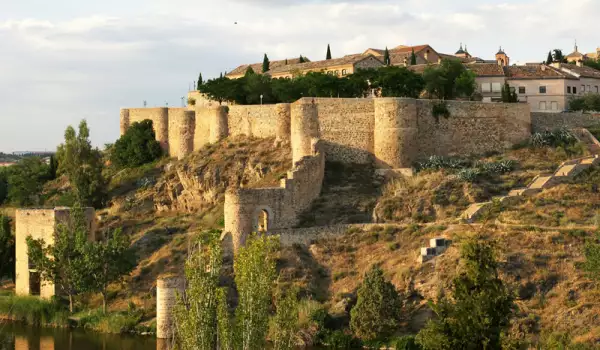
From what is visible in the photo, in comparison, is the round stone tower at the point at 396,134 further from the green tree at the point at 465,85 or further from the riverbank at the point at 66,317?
the riverbank at the point at 66,317

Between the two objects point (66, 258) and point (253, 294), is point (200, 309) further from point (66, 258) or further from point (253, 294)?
point (66, 258)

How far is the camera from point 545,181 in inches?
1812

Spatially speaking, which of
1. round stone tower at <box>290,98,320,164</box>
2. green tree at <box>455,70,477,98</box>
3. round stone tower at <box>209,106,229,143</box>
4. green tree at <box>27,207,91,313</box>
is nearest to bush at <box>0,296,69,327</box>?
green tree at <box>27,207,91,313</box>

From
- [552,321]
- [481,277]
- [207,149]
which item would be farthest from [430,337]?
[207,149]

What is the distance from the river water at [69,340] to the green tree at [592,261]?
15167 millimetres

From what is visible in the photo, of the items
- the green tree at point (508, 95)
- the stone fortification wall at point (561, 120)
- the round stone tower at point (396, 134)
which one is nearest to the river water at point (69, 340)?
the round stone tower at point (396, 134)

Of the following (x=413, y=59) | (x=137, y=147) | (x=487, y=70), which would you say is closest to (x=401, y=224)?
(x=487, y=70)

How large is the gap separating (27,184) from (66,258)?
1759 centimetres

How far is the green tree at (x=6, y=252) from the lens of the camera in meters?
50.7

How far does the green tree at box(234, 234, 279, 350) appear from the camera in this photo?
98.1 feet

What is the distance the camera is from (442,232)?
42.8 metres

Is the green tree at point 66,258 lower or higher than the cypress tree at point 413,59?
lower

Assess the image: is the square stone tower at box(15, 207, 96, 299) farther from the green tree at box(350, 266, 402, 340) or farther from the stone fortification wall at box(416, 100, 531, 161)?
the stone fortification wall at box(416, 100, 531, 161)

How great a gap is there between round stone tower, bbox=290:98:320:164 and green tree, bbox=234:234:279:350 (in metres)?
18.0
